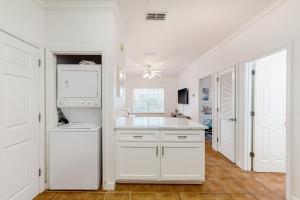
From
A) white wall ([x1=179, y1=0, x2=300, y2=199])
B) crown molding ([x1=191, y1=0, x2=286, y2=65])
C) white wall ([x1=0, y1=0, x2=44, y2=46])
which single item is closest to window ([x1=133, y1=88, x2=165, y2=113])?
crown molding ([x1=191, y1=0, x2=286, y2=65])

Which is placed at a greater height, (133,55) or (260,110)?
(133,55)

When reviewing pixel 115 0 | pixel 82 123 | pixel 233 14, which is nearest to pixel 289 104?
pixel 233 14

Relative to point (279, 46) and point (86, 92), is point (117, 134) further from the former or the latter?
point (279, 46)

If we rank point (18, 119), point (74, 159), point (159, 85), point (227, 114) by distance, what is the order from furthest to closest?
point (159, 85) < point (227, 114) < point (74, 159) < point (18, 119)

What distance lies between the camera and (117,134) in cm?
283

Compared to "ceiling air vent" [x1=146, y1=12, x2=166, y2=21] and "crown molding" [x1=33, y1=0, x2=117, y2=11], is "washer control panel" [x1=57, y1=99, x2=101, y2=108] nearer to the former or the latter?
"crown molding" [x1=33, y1=0, x2=117, y2=11]

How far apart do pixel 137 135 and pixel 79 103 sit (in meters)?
0.96

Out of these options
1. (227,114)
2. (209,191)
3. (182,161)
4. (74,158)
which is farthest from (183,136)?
(227,114)

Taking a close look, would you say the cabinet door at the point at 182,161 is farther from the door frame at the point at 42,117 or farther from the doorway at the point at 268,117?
the door frame at the point at 42,117

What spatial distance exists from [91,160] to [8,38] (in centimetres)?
174

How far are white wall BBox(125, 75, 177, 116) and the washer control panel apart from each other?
276 inches

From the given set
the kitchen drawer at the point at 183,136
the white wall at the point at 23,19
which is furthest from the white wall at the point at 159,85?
the white wall at the point at 23,19

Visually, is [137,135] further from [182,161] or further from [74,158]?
[74,158]

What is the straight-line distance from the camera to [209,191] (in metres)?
2.74
